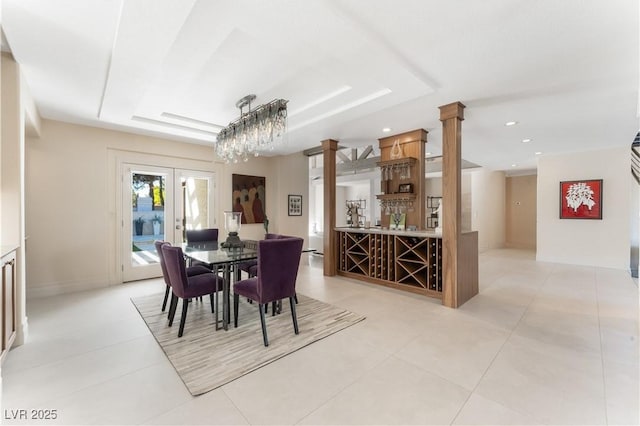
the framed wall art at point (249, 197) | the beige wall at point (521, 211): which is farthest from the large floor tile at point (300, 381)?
the beige wall at point (521, 211)

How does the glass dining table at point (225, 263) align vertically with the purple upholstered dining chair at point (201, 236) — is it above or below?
below

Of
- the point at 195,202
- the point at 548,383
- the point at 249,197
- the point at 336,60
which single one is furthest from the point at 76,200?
the point at 548,383

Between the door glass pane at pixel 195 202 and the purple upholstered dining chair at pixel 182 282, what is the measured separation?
2653mm

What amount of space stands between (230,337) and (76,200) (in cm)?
343

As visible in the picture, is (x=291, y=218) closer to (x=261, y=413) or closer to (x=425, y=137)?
(x=425, y=137)

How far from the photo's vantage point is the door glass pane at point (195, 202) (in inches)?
206

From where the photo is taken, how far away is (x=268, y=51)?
2432 mm

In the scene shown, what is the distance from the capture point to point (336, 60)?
249 cm

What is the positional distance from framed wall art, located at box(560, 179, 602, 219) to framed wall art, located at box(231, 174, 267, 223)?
665 centimetres

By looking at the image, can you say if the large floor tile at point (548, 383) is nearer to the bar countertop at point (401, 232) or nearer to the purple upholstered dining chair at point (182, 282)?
the bar countertop at point (401, 232)

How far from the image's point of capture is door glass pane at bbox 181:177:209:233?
522 centimetres

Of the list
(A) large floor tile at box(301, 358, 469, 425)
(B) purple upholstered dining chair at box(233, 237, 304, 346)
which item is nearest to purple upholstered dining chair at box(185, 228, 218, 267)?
(B) purple upholstered dining chair at box(233, 237, 304, 346)

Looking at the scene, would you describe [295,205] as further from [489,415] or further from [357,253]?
[489,415]

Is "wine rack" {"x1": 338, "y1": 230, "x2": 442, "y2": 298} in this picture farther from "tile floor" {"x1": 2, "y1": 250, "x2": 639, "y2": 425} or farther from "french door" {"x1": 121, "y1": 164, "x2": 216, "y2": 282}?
"french door" {"x1": 121, "y1": 164, "x2": 216, "y2": 282}
